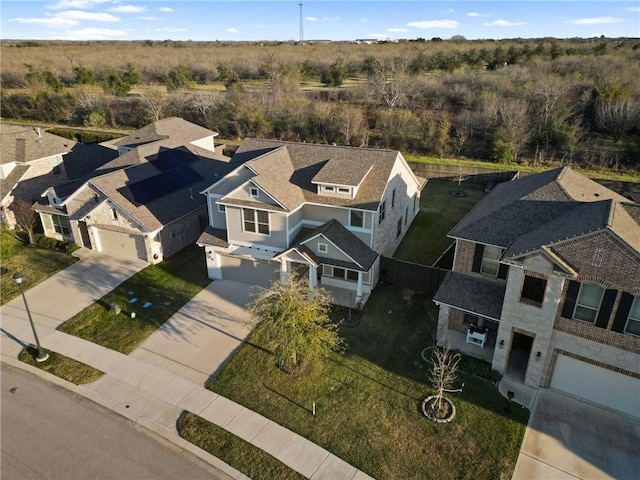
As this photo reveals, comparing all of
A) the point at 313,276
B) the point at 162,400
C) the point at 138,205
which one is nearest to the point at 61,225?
the point at 138,205

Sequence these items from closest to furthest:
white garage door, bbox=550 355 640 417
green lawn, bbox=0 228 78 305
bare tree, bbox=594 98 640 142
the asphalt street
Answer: the asphalt street
white garage door, bbox=550 355 640 417
green lawn, bbox=0 228 78 305
bare tree, bbox=594 98 640 142

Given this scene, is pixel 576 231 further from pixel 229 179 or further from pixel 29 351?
pixel 29 351

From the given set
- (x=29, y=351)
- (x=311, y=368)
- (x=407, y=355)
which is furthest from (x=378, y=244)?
(x=29, y=351)

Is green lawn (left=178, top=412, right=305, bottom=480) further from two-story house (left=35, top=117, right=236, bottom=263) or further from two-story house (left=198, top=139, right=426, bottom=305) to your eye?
two-story house (left=35, top=117, right=236, bottom=263)

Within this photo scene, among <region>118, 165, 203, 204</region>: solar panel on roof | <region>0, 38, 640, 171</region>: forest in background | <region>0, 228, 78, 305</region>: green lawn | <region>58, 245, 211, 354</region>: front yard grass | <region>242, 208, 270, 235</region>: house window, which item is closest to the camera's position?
<region>58, 245, 211, 354</region>: front yard grass

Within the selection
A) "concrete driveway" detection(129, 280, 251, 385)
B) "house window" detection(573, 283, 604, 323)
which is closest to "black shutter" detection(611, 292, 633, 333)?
"house window" detection(573, 283, 604, 323)

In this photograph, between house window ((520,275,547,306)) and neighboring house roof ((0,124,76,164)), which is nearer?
house window ((520,275,547,306))

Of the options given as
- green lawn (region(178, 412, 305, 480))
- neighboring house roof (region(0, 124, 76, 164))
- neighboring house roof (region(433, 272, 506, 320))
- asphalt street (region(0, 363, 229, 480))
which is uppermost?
neighboring house roof (region(0, 124, 76, 164))
